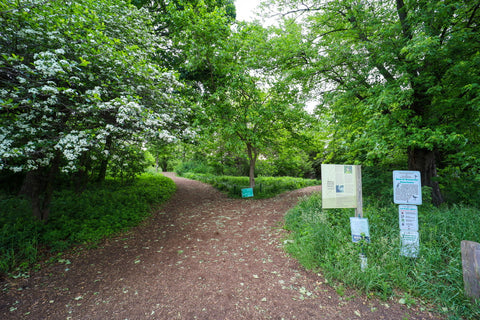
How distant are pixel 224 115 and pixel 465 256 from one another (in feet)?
25.7

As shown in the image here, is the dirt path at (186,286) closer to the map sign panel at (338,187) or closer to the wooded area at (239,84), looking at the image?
the map sign panel at (338,187)

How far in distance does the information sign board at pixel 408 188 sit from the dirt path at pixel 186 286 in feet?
6.08

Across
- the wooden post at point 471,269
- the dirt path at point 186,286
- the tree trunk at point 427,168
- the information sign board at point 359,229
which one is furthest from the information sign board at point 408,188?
the tree trunk at point 427,168

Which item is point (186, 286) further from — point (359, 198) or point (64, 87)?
point (64, 87)

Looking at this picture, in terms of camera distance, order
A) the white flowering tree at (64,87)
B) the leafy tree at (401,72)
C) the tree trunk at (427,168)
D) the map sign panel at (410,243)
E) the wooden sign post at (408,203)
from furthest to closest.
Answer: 1. the tree trunk at (427,168)
2. the leafy tree at (401,72)
3. the wooden sign post at (408,203)
4. the map sign panel at (410,243)
5. the white flowering tree at (64,87)

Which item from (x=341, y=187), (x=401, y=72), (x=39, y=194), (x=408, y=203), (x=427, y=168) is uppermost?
(x=401, y=72)

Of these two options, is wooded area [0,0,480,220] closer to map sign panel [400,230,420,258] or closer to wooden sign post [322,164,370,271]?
wooden sign post [322,164,370,271]

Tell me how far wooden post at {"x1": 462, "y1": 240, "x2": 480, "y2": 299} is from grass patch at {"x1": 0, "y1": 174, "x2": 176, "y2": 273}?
302 inches

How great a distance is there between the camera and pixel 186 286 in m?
3.37

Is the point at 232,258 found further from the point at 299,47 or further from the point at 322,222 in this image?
the point at 299,47

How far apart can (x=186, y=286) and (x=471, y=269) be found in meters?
4.39

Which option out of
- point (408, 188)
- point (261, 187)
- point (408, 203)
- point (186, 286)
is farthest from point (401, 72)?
point (261, 187)

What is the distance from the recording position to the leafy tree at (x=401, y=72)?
4.17 meters

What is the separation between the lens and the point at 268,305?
2896 mm
